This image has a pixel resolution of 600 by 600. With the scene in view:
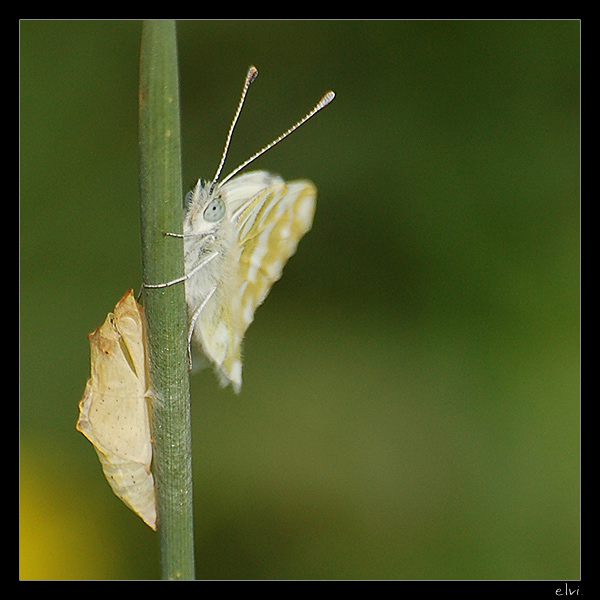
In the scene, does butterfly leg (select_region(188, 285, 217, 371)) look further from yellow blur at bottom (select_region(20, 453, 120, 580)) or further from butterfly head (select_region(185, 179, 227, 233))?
yellow blur at bottom (select_region(20, 453, 120, 580))

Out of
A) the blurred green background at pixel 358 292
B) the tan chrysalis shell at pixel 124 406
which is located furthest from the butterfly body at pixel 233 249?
the blurred green background at pixel 358 292

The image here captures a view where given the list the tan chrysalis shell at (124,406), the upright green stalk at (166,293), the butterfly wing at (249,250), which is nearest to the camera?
the upright green stalk at (166,293)

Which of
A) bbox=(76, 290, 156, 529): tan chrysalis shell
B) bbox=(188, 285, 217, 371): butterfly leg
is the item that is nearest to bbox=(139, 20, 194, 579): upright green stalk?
bbox=(76, 290, 156, 529): tan chrysalis shell

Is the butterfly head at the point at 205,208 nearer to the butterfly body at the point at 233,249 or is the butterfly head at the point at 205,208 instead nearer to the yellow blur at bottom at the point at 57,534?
the butterfly body at the point at 233,249

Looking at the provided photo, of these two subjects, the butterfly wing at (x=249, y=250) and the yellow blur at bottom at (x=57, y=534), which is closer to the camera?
the butterfly wing at (x=249, y=250)

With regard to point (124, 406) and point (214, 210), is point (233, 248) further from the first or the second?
point (124, 406)

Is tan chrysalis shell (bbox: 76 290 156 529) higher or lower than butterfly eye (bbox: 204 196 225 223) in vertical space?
lower
